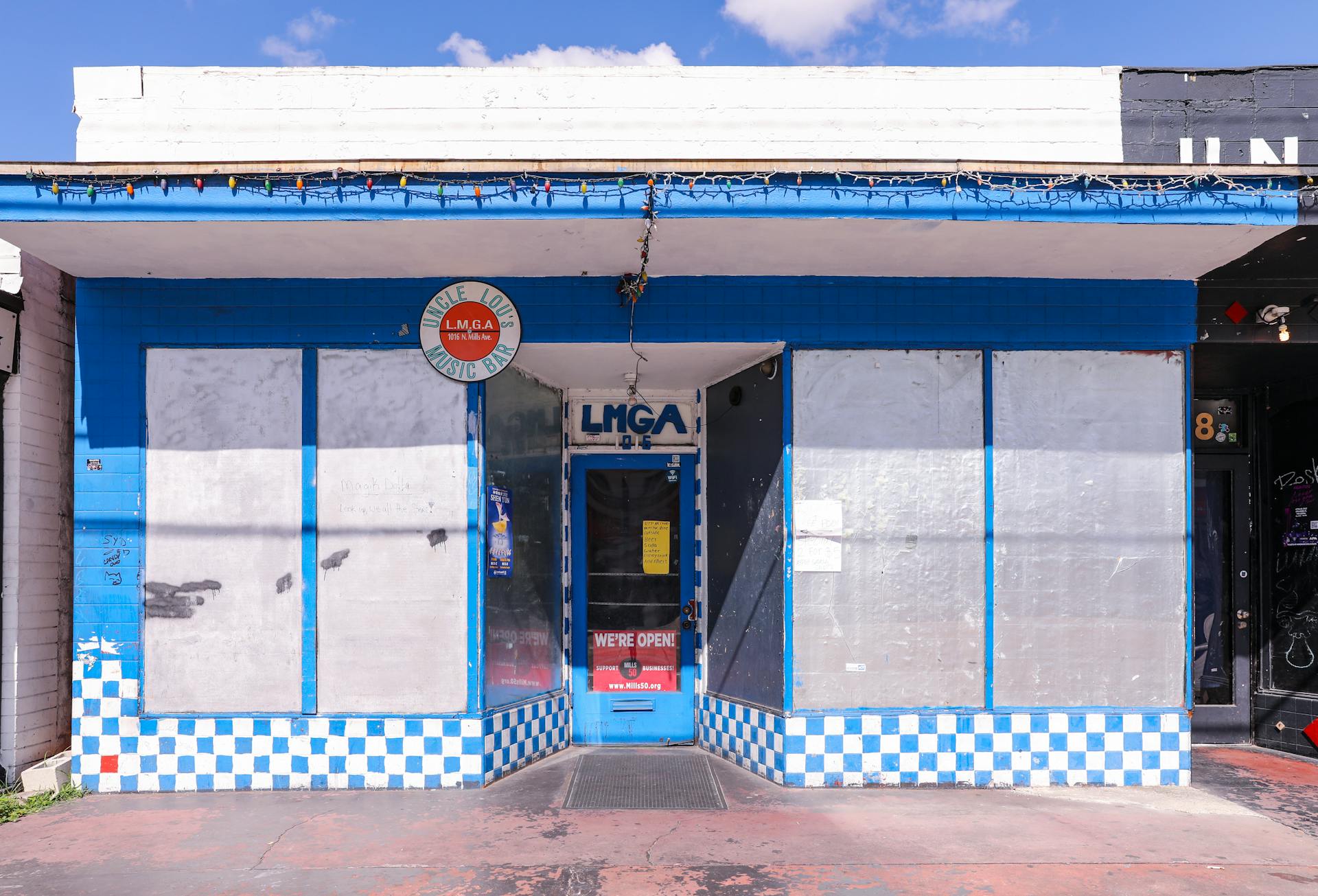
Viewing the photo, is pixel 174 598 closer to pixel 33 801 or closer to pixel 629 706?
pixel 33 801

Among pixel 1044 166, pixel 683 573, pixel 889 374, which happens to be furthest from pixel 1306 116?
pixel 683 573

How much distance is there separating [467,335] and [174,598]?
9.32ft

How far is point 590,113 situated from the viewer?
6.13m

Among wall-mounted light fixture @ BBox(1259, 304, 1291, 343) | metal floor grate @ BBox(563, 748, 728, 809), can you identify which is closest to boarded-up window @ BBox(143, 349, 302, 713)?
metal floor grate @ BBox(563, 748, 728, 809)

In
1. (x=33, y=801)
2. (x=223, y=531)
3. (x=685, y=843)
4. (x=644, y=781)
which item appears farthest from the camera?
(x=644, y=781)

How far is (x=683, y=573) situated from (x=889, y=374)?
250cm

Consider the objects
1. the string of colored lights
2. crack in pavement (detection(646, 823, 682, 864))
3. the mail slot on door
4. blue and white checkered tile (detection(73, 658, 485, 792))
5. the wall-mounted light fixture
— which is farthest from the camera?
the mail slot on door

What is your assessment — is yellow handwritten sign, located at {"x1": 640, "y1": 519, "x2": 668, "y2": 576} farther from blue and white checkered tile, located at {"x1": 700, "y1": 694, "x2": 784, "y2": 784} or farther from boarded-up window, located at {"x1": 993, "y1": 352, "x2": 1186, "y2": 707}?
boarded-up window, located at {"x1": 993, "y1": 352, "x2": 1186, "y2": 707}

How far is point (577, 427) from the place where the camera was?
24.9 feet

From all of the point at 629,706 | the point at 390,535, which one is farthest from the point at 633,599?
the point at 390,535

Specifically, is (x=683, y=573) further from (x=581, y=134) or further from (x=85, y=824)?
(x=85, y=824)

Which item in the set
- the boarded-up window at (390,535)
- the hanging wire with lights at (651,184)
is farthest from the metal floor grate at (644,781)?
the hanging wire with lights at (651,184)

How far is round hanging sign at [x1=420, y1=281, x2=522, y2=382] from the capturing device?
20.4 ft

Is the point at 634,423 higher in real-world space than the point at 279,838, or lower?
higher
